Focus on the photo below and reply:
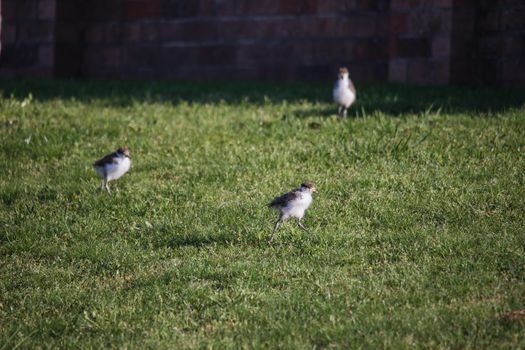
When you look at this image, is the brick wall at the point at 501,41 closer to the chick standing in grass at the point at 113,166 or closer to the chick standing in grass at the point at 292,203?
the chick standing in grass at the point at 113,166

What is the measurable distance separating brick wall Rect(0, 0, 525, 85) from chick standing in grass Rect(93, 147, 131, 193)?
6.36 m

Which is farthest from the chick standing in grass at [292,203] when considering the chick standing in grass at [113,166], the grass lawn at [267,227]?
the chick standing in grass at [113,166]

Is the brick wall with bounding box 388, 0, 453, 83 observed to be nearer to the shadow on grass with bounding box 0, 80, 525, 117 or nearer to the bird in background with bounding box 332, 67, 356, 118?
the shadow on grass with bounding box 0, 80, 525, 117

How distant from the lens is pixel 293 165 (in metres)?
9.91

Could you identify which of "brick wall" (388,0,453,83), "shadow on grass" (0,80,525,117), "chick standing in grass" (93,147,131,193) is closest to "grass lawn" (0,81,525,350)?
"shadow on grass" (0,80,525,117)

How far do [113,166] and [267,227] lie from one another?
7.11 ft

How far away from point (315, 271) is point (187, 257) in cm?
122

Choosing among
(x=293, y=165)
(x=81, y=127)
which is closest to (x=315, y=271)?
(x=293, y=165)

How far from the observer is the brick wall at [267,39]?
13570 millimetres

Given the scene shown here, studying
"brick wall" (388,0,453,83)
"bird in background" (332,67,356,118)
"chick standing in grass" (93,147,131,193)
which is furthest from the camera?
"brick wall" (388,0,453,83)

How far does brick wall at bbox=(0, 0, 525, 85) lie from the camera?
1357cm

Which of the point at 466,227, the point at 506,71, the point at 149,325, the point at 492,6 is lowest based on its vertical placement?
the point at 149,325

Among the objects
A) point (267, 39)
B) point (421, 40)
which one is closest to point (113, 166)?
point (421, 40)

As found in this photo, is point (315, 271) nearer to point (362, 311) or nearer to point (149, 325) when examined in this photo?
point (362, 311)
